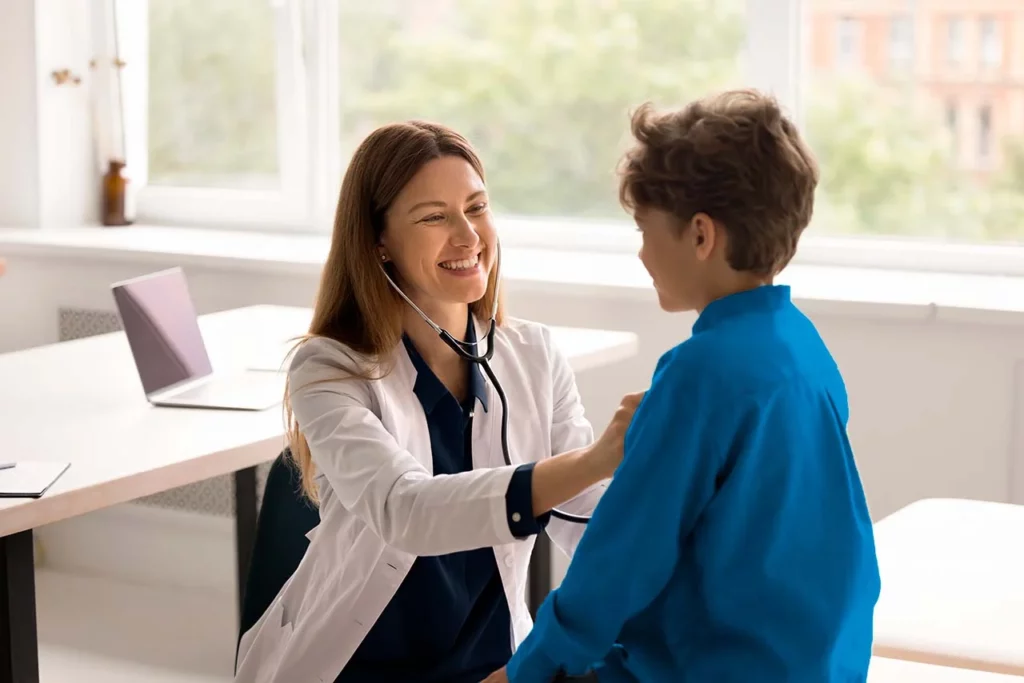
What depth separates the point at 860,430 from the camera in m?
2.68

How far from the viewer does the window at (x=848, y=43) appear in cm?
291

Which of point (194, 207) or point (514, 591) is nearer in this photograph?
point (514, 591)

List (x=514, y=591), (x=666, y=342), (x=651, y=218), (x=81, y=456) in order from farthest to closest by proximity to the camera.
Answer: (x=666, y=342)
(x=81, y=456)
(x=514, y=591)
(x=651, y=218)

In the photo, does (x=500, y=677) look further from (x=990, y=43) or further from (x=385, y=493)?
(x=990, y=43)

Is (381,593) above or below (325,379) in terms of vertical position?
below

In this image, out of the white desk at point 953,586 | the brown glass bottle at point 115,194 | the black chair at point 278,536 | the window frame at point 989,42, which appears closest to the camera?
the white desk at point 953,586

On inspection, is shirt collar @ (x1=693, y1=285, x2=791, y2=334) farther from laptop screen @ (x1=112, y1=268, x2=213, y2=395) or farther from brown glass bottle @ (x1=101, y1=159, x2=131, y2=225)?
brown glass bottle @ (x1=101, y1=159, x2=131, y2=225)

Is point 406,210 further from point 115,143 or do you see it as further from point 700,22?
point 115,143

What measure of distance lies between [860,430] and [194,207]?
1.96m

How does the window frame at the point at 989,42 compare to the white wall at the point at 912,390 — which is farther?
the window frame at the point at 989,42

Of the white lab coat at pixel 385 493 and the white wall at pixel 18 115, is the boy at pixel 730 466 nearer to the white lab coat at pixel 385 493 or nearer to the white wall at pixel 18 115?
the white lab coat at pixel 385 493

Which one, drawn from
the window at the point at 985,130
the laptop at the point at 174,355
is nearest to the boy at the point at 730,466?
the laptop at the point at 174,355

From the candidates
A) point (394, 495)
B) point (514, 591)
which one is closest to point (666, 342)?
point (514, 591)

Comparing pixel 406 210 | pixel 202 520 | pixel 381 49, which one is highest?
pixel 381 49
